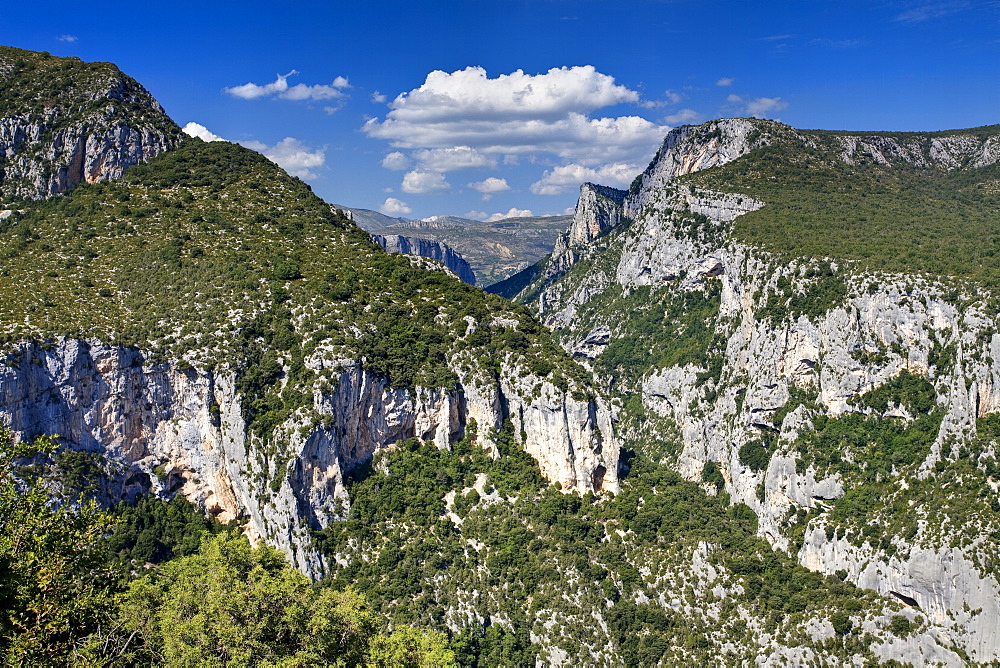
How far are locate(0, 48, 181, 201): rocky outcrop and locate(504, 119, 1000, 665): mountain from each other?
8566 centimetres

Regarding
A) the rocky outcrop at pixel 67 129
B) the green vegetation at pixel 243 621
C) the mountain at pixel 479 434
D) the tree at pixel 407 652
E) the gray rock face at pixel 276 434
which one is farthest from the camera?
the rocky outcrop at pixel 67 129

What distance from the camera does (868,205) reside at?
112 meters

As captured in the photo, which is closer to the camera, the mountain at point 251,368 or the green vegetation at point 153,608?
the green vegetation at point 153,608

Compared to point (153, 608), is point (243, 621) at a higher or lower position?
lower

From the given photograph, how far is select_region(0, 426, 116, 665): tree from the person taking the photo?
70.0ft

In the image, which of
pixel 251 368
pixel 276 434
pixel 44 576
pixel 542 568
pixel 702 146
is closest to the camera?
pixel 44 576

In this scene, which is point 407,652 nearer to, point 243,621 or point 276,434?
point 243,621

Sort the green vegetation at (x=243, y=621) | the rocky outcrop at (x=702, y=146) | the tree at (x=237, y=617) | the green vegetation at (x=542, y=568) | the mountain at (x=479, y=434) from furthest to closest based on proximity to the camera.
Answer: the rocky outcrop at (x=702, y=146) → the mountain at (x=479, y=434) → the green vegetation at (x=542, y=568) → the tree at (x=237, y=617) → the green vegetation at (x=243, y=621)

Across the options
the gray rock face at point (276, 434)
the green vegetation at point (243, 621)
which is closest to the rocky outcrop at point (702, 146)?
the gray rock face at point (276, 434)

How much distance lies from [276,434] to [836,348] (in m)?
68.7

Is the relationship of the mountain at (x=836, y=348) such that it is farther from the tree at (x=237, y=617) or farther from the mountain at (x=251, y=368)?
the tree at (x=237, y=617)

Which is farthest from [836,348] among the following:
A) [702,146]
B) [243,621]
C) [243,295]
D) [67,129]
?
[67,129]

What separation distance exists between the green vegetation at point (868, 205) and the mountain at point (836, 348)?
0.49m

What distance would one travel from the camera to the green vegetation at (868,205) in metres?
88.4
